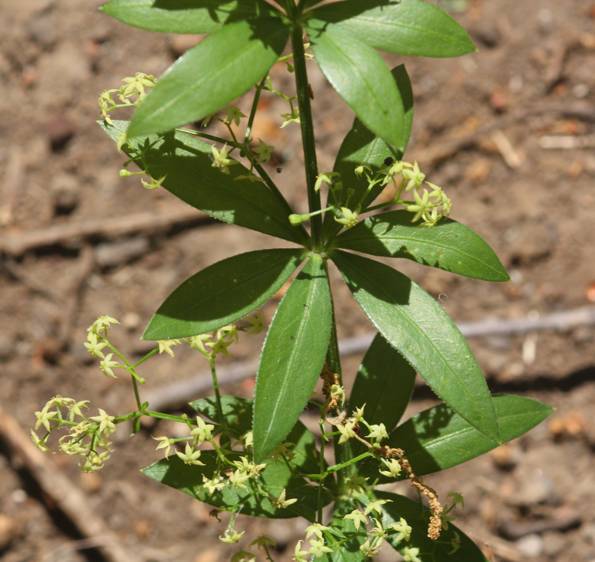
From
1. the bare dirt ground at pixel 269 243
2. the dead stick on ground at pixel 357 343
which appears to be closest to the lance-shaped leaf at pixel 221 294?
the dead stick on ground at pixel 357 343

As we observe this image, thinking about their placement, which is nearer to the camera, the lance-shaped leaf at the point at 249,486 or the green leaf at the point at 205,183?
the green leaf at the point at 205,183

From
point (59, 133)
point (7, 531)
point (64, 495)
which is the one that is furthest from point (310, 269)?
point (59, 133)

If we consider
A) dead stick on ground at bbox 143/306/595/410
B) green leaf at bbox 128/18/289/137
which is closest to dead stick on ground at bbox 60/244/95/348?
dead stick on ground at bbox 143/306/595/410

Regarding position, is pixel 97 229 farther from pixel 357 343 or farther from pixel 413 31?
pixel 413 31

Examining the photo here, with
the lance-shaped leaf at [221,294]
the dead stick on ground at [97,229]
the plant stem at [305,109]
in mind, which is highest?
the plant stem at [305,109]

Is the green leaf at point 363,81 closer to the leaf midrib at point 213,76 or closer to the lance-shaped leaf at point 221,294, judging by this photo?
the leaf midrib at point 213,76

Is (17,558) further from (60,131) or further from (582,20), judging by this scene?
(582,20)

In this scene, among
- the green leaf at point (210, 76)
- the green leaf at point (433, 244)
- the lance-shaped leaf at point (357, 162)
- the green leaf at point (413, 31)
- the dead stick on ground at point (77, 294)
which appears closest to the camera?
the green leaf at point (210, 76)
